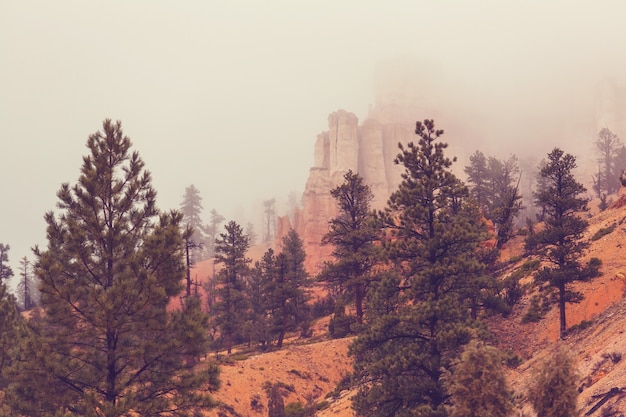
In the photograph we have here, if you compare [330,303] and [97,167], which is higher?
[97,167]

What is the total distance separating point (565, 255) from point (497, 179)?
41.4 metres

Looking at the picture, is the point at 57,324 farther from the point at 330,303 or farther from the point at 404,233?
the point at 330,303

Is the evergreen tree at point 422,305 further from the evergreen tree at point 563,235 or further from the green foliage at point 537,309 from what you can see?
the green foliage at point 537,309

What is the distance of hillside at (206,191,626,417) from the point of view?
15469 millimetres

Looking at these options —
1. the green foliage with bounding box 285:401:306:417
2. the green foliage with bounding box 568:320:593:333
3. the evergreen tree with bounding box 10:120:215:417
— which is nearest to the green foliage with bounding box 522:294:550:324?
the green foliage with bounding box 568:320:593:333

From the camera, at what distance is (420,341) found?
61.0 ft

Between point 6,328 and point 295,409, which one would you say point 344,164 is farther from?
point 6,328

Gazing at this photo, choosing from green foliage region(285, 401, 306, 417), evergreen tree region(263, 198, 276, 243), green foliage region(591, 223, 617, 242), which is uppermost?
evergreen tree region(263, 198, 276, 243)

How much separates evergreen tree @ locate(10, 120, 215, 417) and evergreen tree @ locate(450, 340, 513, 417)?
8872 mm

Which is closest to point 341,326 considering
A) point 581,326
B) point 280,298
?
point 280,298

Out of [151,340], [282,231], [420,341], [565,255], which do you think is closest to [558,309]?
[565,255]

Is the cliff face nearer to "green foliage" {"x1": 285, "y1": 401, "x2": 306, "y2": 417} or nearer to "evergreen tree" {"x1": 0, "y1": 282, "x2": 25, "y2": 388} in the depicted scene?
"green foliage" {"x1": 285, "y1": 401, "x2": 306, "y2": 417}

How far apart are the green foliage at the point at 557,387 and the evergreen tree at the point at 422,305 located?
4861 mm

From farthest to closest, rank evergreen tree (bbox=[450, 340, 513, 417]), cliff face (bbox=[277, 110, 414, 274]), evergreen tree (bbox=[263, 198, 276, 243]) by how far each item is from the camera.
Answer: evergreen tree (bbox=[263, 198, 276, 243]), cliff face (bbox=[277, 110, 414, 274]), evergreen tree (bbox=[450, 340, 513, 417])
